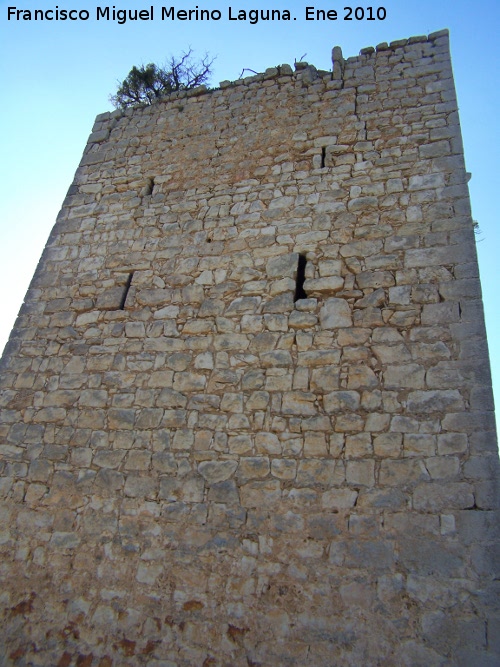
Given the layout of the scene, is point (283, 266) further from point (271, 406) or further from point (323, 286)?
point (271, 406)

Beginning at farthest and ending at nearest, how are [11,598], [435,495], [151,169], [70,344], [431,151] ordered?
[151,169] → [70,344] → [431,151] → [11,598] → [435,495]

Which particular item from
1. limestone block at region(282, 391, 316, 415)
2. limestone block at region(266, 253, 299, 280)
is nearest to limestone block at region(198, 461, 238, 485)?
limestone block at region(282, 391, 316, 415)

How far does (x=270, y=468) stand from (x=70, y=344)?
2.53 m

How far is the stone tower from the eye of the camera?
10.2ft

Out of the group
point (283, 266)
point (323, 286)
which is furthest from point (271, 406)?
point (283, 266)

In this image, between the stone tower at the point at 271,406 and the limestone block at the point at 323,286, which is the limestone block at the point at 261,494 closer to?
the stone tower at the point at 271,406

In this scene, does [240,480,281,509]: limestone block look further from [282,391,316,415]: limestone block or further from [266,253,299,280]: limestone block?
[266,253,299,280]: limestone block

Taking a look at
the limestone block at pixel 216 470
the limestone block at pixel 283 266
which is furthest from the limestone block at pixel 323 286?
the limestone block at pixel 216 470

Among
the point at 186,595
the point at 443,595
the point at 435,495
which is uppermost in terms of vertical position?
the point at 435,495

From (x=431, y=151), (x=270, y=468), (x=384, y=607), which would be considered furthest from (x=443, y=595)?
(x=431, y=151)

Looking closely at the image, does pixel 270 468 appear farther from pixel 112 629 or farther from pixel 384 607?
pixel 112 629

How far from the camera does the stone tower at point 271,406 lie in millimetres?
3105

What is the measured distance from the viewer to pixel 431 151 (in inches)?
177

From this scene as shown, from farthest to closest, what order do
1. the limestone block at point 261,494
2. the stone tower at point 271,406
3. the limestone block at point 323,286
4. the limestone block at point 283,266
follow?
the limestone block at point 283,266, the limestone block at point 323,286, the limestone block at point 261,494, the stone tower at point 271,406
